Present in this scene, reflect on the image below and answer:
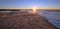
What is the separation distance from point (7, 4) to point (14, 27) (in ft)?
1.91

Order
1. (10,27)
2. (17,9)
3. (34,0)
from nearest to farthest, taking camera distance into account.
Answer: (10,27)
(17,9)
(34,0)

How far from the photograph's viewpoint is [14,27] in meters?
0.63

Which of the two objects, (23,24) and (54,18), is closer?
(23,24)

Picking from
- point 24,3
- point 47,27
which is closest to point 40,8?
point 24,3

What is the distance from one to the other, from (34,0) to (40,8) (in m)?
0.16

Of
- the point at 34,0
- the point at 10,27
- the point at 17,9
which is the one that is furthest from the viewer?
the point at 34,0

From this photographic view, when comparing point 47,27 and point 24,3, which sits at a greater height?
point 24,3

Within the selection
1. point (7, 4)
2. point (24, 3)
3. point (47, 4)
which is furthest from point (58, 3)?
point (7, 4)

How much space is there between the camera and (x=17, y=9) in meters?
1.12

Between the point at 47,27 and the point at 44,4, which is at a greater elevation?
the point at 44,4

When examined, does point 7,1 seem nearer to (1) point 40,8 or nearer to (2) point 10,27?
(1) point 40,8

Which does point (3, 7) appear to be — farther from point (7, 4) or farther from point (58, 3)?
point (58, 3)

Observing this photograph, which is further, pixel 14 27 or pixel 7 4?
pixel 7 4

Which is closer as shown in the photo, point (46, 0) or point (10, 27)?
point (10, 27)
